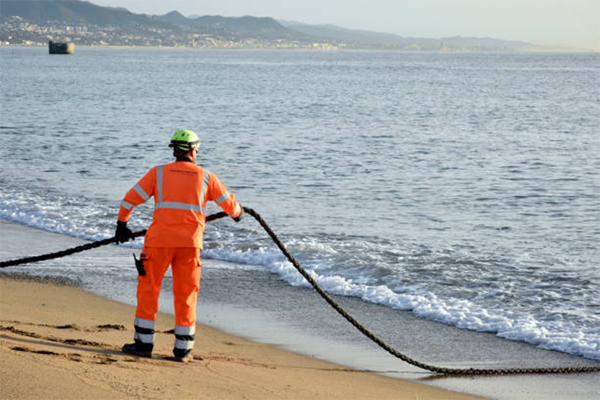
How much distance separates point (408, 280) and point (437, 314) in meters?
1.51

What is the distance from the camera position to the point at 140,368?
5.77 m

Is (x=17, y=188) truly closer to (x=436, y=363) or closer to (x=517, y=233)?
(x=517, y=233)

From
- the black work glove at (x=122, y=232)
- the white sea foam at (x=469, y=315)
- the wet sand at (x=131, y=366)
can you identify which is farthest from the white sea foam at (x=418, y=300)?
the black work glove at (x=122, y=232)

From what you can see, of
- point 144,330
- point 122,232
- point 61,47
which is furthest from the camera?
point 61,47

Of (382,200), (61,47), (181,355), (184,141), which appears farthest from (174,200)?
(61,47)

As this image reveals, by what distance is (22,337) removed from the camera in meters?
6.47

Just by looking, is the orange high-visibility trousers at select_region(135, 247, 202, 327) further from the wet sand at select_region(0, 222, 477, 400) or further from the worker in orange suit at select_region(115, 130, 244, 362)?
the wet sand at select_region(0, 222, 477, 400)

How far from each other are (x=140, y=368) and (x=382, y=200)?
12264 millimetres

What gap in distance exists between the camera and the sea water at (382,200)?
988 centimetres

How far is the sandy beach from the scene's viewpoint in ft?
17.1

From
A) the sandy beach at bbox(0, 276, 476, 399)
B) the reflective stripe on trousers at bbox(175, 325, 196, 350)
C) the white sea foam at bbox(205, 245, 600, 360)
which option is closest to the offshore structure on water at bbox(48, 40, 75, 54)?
the white sea foam at bbox(205, 245, 600, 360)

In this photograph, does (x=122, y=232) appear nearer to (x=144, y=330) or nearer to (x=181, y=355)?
(x=144, y=330)

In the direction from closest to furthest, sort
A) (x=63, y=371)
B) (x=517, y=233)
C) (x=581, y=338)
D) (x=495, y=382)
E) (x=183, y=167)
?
(x=63, y=371) → (x=183, y=167) → (x=495, y=382) → (x=581, y=338) → (x=517, y=233)

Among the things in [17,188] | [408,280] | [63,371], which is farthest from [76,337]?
[17,188]
